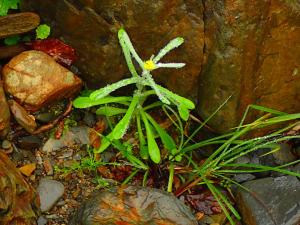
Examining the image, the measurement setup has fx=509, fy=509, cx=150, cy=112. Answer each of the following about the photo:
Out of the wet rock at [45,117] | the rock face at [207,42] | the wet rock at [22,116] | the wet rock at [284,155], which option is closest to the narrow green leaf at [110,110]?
the rock face at [207,42]

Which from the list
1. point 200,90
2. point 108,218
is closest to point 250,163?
Result: point 200,90

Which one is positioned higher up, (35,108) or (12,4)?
(12,4)

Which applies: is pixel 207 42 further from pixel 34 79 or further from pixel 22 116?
pixel 22 116

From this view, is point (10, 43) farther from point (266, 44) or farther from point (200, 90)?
point (266, 44)

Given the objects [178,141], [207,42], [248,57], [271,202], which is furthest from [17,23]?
[271,202]

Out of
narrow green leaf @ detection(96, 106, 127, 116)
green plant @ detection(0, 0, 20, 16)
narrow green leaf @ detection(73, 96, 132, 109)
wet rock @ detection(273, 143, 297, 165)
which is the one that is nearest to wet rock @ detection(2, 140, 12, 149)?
narrow green leaf @ detection(73, 96, 132, 109)

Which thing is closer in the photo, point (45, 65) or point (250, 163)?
point (45, 65)

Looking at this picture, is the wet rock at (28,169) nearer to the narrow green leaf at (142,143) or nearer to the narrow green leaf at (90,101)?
the narrow green leaf at (90,101)
